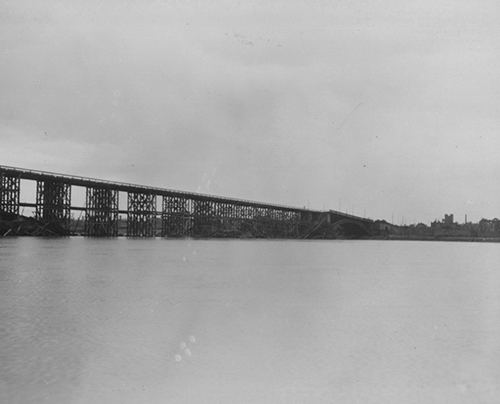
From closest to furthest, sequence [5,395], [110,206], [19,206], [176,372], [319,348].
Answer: [5,395], [176,372], [319,348], [19,206], [110,206]

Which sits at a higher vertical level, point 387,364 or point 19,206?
point 19,206

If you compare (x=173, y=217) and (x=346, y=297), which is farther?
(x=173, y=217)

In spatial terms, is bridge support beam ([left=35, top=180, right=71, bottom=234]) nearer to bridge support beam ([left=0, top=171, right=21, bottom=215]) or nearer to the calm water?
bridge support beam ([left=0, top=171, right=21, bottom=215])

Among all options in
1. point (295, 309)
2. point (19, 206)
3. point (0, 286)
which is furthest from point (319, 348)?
point (19, 206)

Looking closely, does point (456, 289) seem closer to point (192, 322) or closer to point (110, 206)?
point (192, 322)

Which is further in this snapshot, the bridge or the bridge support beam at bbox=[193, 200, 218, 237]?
the bridge support beam at bbox=[193, 200, 218, 237]

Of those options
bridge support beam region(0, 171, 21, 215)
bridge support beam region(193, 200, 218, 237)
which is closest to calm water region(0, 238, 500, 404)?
bridge support beam region(0, 171, 21, 215)
